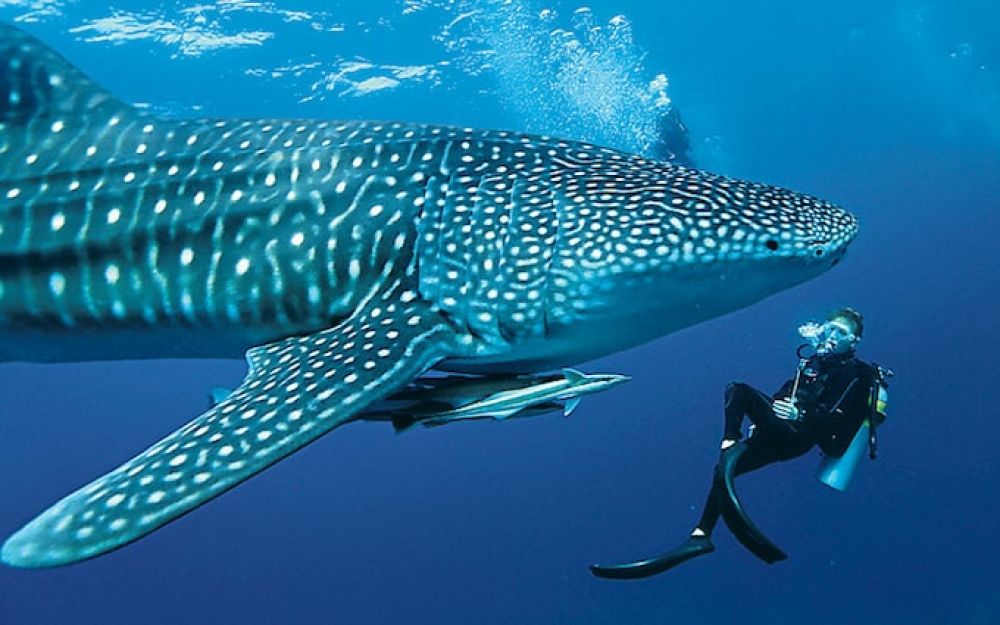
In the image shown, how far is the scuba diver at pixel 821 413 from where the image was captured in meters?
6.47

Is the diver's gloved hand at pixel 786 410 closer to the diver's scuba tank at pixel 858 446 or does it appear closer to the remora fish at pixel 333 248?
the diver's scuba tank at pixel 858 446

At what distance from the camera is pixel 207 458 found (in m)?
2.83

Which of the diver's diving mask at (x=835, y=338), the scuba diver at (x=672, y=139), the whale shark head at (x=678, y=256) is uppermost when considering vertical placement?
the scuba diver at (x=672, y=139)

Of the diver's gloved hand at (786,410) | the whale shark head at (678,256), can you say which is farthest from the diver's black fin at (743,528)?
the whale shark head at (678,256)

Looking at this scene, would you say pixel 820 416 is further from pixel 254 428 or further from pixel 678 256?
pixel 254 428

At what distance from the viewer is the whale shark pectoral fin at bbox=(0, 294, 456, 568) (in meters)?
2.60

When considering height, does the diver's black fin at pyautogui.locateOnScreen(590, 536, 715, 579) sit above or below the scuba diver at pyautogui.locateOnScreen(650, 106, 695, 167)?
below

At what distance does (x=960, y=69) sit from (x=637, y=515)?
142 ft

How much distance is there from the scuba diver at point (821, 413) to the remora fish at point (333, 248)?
3.08 m

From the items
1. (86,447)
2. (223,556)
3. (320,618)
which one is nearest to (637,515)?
(320,618)

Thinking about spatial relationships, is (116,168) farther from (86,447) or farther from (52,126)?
(86,447)

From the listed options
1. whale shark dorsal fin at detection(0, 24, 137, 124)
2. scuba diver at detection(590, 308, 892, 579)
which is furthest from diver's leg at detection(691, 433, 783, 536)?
whale shark dorsal fin at detection(0, 24, 137, 124)

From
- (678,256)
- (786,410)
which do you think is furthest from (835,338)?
(678,256)

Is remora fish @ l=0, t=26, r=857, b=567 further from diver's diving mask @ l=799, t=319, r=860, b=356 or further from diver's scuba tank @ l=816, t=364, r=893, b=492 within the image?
diver's scuba tank @ l=816, t=364, r=893, b=492
